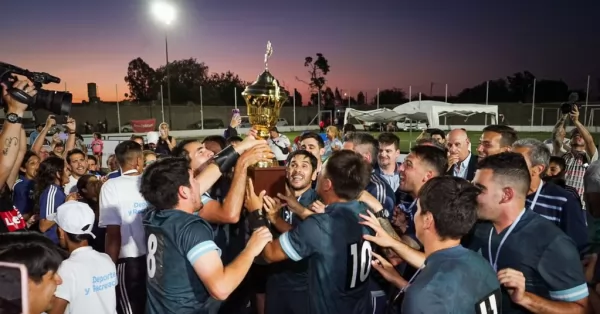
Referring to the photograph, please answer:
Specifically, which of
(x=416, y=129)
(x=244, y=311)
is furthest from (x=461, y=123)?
(x=244, y=311)

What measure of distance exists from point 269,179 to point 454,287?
2205 mm

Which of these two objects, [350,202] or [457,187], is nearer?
[457,187]

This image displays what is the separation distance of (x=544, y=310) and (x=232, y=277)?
1.67 meters

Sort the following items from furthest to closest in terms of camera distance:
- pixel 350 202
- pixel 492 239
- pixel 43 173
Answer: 1. pixel 43 173
2. pixel 350 202
3. pixel 492 239

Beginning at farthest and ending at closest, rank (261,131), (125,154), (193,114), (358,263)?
(193,114) < (261,131) < (125,154) < (358,263)

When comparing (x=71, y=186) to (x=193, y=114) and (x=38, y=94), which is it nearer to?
(x=38, y=94)

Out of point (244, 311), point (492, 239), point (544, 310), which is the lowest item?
point (244, 311)

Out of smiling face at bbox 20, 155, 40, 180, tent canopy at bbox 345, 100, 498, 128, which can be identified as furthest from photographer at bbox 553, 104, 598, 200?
tent canopy at bbox 345, 100, 498, 128

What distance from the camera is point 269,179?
3777mm

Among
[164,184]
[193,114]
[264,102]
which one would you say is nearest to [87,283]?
[164,184]

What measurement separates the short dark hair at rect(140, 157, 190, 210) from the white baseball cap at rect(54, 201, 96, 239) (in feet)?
2.28

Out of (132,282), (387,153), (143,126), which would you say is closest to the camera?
(132,282)

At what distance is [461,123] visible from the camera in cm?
4841

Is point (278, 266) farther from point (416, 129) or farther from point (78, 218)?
point (416, 129)
